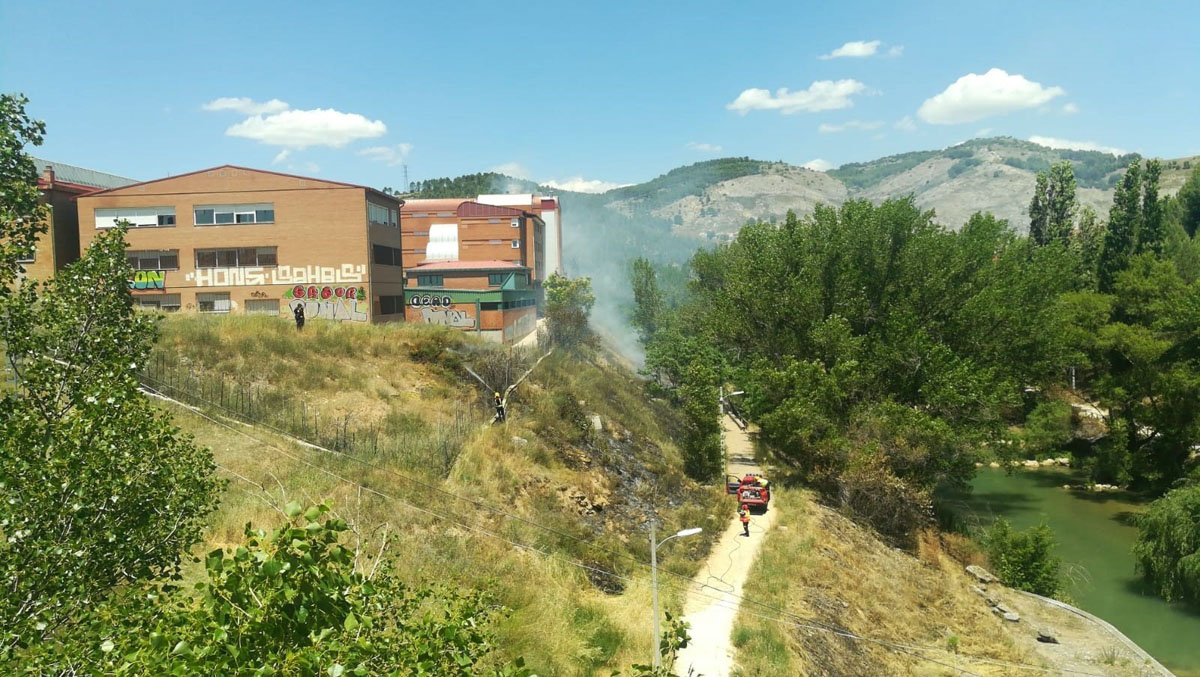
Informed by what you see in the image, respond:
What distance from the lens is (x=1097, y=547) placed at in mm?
39969

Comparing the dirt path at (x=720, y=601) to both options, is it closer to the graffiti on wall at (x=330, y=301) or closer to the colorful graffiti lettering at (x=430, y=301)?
the graffiti on wall at (x=330, y=301)

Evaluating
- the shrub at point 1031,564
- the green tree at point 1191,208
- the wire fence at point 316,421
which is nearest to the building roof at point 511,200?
the wire fence at point 316,421

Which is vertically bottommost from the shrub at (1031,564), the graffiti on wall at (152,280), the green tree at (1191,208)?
the shrub at (1031,564)

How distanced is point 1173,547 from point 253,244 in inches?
2125

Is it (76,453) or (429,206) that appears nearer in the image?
(76,453)

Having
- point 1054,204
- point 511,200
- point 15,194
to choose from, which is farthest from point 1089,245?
Result: point 15,194

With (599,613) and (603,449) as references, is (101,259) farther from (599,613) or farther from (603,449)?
(603,449)

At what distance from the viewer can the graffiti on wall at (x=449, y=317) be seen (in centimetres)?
6019

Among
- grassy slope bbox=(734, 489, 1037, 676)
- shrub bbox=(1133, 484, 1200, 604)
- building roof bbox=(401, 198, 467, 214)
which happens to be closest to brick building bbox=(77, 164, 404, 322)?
grassy slope bbox=(734, 489, 1037, 676)

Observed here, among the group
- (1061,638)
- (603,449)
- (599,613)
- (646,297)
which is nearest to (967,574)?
(1061,638)

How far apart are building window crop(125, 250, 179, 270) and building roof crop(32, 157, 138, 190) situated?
310 inches

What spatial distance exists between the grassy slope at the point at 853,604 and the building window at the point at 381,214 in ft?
109

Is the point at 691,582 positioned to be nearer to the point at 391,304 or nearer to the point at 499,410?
the point at 499,410

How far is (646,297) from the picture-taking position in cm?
8212
